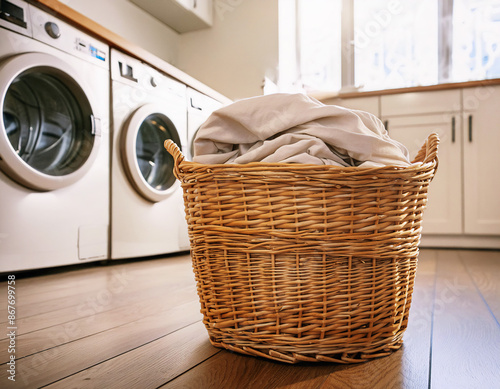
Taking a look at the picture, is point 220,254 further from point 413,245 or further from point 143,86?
point 143,86

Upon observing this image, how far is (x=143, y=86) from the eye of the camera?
69.9 inches

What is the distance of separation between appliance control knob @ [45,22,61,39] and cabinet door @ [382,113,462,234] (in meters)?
1.96

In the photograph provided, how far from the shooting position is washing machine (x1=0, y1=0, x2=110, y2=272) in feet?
3.97

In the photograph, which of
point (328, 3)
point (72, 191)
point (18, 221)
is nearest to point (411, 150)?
point (328, 3)

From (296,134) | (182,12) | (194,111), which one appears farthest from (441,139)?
(296,134)

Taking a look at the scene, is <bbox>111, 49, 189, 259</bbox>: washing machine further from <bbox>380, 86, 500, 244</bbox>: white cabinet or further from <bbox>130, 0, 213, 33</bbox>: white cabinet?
<bbox>380, 86, 500, 244</bbox>: white cabinet

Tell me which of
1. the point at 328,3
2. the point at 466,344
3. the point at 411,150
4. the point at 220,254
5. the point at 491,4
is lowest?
the point at 466,344

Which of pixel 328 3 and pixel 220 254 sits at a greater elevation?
pixel 328 3

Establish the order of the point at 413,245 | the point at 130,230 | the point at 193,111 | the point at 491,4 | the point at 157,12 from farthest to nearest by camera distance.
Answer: the point at 157,12 → the point at 491,4 → the point at 193,111 → the point at 130,230 → the point at 413,245

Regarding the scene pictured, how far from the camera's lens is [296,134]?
2.09ft

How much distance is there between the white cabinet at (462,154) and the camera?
90.2 inches

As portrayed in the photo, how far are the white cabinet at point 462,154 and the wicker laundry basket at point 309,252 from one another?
192 cm

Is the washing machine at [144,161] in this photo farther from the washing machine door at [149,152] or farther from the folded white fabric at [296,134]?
the folded white fabric at [296,134]

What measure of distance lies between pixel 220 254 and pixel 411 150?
2.12 metres
